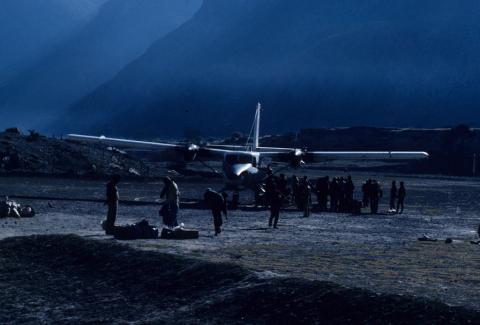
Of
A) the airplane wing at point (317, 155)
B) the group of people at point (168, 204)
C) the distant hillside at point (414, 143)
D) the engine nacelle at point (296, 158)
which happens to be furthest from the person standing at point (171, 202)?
the distant hillside at point (414, 143)

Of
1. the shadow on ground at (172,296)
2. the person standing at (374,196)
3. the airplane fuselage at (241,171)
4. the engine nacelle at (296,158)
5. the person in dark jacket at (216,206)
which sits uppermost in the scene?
the engine nacelle at (296,158)

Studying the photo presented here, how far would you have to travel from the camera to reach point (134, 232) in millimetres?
22750

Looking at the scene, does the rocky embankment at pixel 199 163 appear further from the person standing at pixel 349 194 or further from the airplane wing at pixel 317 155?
the person standing at pixel 349 194

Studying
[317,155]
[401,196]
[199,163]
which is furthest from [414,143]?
[401,196]

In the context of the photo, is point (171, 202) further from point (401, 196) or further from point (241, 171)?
point (241, 171)

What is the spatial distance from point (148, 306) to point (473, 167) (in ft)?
307

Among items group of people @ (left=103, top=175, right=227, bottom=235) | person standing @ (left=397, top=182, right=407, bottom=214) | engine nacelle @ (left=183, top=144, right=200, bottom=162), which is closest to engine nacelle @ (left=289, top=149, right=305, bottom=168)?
engine nacelle @ (left=183, top=144, right=200, bottom=162)

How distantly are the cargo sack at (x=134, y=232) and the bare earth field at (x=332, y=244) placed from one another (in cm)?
47

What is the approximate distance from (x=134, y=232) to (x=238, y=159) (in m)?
21.1

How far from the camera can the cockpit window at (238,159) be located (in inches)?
1706

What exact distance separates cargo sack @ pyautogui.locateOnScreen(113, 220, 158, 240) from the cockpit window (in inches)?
795

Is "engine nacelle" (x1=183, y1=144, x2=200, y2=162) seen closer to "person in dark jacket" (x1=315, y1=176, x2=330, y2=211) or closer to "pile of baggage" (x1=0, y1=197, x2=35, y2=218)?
"person in dark jacket" (x1=315, y1=176, x2=330, y2=211)

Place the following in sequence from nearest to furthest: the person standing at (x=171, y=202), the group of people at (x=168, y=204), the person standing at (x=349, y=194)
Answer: the group of people at (x=168, y=204)
the person standing at (x=171, y=202)
the person standing at (x=349, y=194)

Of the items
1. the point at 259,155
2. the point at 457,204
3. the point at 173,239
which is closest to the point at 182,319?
the point at 173,239
